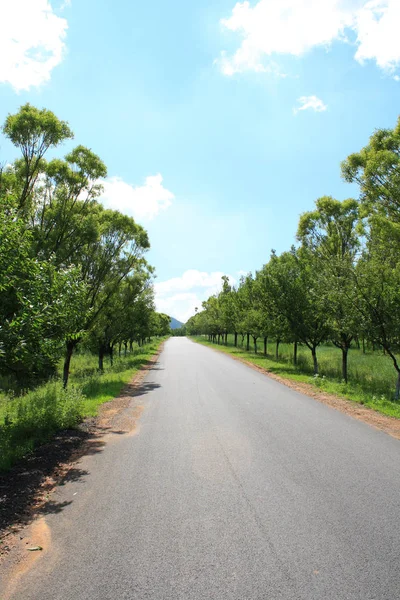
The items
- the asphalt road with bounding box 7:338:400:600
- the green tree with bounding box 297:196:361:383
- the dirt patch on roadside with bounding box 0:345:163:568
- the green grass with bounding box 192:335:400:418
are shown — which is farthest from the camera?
the green tree with bounding box 297:196:361:383

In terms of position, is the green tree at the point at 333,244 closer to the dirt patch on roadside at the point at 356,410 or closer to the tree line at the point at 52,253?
the dirt patch on roadside at the point at 356,410

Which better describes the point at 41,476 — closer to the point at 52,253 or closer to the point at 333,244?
the point at 52,253

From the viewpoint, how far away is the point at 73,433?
28.1 feet

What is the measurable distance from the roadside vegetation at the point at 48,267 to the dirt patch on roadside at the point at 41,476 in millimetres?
436

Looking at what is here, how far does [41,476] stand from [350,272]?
1351 centimetres

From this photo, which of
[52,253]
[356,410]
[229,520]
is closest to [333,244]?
[356,410]

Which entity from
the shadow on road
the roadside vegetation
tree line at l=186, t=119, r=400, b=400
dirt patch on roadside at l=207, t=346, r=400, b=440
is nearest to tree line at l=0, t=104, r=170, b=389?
the roadside vegetation

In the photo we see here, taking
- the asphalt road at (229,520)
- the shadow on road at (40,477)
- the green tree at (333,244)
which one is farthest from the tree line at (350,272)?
the shadow on road at (40,477)

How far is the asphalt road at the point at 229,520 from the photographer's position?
122 inches

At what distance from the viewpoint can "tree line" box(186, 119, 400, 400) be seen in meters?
11.8

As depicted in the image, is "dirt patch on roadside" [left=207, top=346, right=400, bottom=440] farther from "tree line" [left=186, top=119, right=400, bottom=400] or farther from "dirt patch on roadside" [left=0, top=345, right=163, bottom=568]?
"dirt patch on roadside" [left=0, top=345, right=163, bottom=568]

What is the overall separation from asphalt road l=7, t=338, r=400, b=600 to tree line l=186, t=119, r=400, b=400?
737cm

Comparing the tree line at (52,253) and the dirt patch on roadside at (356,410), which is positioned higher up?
the tree line at (52,253)

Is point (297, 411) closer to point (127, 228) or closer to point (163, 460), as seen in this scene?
point (163, 460)
